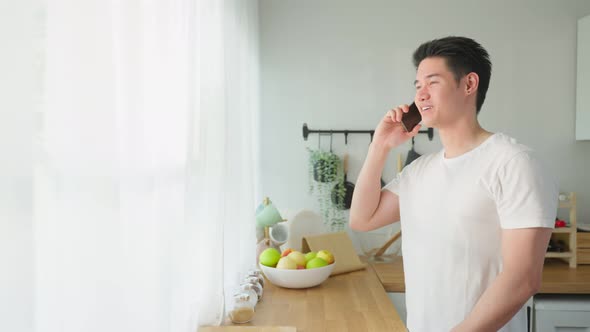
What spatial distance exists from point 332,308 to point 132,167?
120cm

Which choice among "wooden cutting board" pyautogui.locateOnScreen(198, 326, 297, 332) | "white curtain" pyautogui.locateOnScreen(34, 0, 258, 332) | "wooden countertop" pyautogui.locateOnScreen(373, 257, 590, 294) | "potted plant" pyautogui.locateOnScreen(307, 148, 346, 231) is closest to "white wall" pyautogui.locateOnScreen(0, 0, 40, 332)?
"white curtain" pyautogui.locateOnScreen(34, 0, 258, 332)

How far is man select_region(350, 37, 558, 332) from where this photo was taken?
1082mm

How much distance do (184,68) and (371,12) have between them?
6.57 feet

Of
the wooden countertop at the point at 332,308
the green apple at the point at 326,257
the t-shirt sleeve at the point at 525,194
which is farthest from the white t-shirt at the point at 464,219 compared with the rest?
the green apple at the point at 326,257

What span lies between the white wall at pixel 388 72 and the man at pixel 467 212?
1.47m

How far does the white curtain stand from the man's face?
63 centimetres

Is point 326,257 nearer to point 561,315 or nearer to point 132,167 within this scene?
point 561,315

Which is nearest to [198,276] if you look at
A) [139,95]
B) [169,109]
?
[169,109]

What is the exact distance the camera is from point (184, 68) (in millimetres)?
1164

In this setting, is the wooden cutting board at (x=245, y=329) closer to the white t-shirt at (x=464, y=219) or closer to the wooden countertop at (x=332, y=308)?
the wooden countertop at (x=332, y=308)

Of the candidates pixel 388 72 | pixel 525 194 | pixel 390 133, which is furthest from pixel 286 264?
pixel 388 72

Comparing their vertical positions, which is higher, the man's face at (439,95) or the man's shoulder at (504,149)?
the man's face at (439,95)

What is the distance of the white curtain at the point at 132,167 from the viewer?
59 centimetres

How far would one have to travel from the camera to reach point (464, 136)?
1300 mm
